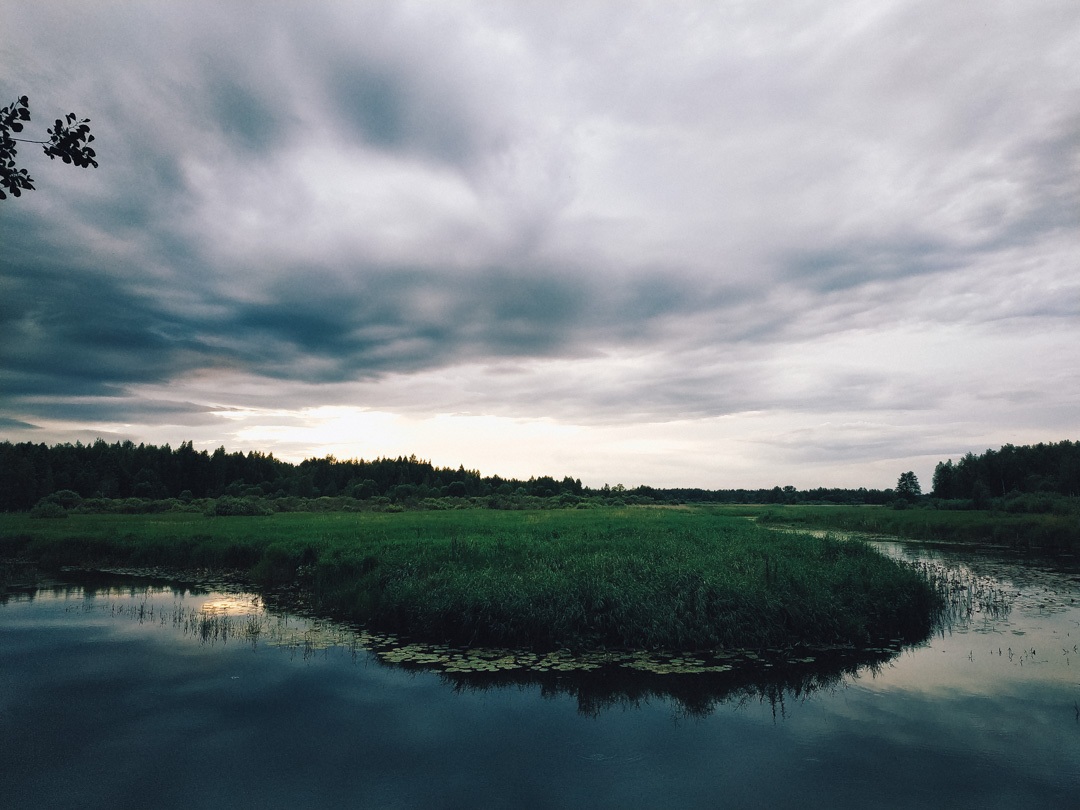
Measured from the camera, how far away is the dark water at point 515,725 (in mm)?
8992

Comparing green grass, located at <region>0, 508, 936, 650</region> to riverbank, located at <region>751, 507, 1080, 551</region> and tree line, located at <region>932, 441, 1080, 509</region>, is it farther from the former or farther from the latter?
tree line, located at <region>932, 441, 1080, 509</region>

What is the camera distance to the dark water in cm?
899

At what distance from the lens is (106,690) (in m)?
13.4

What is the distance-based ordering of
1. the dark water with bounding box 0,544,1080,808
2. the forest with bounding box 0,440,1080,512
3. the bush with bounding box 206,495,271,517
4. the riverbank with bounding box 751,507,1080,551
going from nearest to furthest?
the dark water with bounding box 0,544,1080,808, the riverbank with bounding box 751,507,1080,551, the bush with bounding box 206,495,271,517, the forest with bounding box 0,440,1080,512

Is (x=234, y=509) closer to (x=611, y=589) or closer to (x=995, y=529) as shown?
(x=611, y=589)

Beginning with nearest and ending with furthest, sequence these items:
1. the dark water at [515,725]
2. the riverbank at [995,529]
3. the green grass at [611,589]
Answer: the dark water at [515,725] < the green grass at [611,589] < the riverbank at [995,529]

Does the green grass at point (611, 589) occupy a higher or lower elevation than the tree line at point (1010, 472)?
lower

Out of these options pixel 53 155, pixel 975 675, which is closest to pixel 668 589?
pixel 975 675

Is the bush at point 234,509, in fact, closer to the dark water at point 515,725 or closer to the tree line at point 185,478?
the tree line at point 185,478

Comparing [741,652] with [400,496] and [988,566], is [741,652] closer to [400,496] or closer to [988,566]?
[988,566]

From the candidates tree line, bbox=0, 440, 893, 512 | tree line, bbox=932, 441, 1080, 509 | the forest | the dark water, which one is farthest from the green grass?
tree line, bbox=932, 441, 1080, 509

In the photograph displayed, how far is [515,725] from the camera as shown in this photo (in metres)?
11.6

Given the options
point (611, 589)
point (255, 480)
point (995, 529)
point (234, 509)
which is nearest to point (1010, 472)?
point (995, 529)

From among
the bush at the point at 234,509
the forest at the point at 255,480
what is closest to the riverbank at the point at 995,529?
the forest at the point at 255,480
